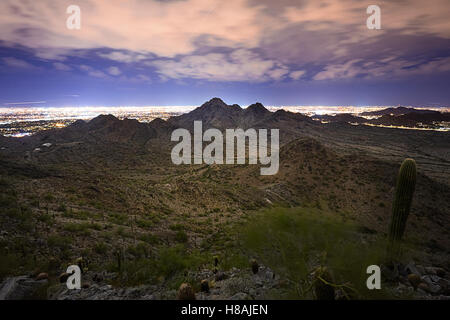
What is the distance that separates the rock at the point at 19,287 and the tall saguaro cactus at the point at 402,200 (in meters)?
12.1

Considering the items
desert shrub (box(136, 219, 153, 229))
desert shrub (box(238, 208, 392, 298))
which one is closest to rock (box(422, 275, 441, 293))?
desert shrub (box(238, 208, 392, 298))

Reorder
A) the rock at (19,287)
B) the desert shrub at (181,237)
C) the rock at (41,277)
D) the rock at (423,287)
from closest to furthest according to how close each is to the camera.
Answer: the rock at (19,287) → the rock at (423,287) → the rock at (41,277) → the desert shrub at (181,237)

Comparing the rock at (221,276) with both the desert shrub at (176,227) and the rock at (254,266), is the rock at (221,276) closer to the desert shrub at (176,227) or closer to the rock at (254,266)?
the rock at (254,266)

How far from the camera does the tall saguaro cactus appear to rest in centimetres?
838

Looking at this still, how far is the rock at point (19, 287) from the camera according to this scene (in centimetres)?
551

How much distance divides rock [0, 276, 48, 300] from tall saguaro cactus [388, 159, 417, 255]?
12134 mm

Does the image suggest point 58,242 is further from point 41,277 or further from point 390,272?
point 390,272

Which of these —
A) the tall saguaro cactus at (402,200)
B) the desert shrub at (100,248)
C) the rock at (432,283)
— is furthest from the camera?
the desert shrub at (100,248)

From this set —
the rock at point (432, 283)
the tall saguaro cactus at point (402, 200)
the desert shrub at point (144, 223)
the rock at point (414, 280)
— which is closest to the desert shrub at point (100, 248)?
the desert shrub at point (144, 223)

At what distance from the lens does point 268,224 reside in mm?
6559

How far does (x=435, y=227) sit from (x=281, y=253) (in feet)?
109

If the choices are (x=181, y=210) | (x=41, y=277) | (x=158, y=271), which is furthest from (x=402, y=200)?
(x=181, y=210)

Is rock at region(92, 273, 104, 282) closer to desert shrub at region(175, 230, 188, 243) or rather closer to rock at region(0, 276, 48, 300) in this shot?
rock at region(0, 276, 48, 300)
